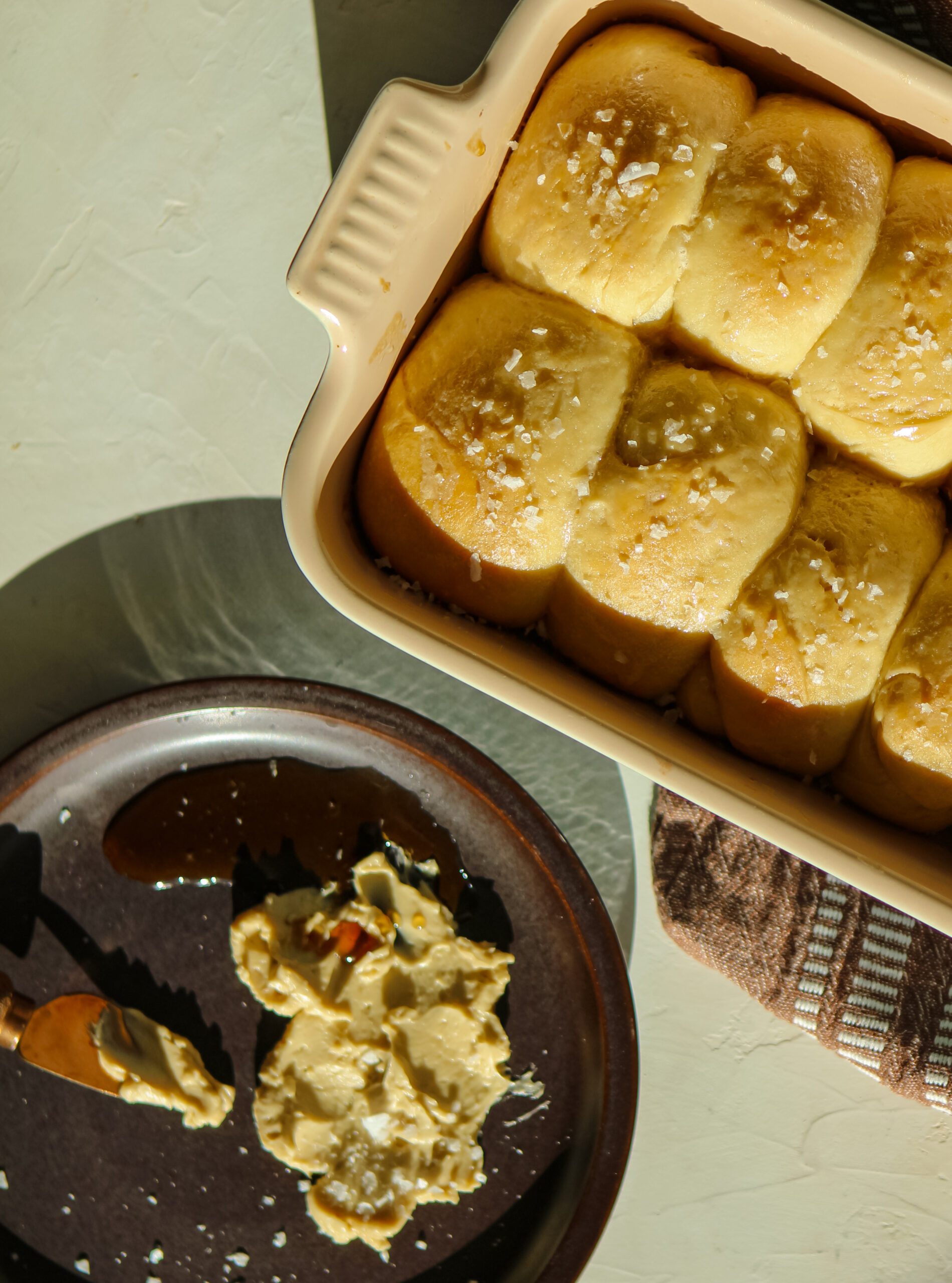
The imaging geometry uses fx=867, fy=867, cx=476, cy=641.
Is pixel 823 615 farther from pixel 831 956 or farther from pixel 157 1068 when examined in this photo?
pixel 157 1068

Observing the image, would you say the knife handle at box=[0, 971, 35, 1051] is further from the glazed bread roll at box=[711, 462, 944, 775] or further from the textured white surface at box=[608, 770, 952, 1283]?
the glazed bread roll at box=[711, 462, 944, 775]

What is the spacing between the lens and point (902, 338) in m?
0.82

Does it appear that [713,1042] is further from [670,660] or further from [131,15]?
[131,15]

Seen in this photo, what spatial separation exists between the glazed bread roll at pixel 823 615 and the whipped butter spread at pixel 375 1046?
0.46m

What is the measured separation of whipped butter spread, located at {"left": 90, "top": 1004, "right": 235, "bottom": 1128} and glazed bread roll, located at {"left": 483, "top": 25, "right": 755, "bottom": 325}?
3.28ft

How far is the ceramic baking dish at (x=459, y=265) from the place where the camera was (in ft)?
2.59

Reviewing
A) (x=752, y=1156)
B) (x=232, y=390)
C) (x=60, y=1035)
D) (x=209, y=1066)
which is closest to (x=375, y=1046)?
(x=209, y=1066)

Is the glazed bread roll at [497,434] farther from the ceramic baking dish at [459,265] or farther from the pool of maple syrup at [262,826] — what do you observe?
the pool of maple syrup at [262,826]

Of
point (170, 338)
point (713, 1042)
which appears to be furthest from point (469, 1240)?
point (170, 338)

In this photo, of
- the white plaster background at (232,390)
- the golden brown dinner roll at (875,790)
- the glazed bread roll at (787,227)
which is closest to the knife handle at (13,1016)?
the white plaster background at (232,390)

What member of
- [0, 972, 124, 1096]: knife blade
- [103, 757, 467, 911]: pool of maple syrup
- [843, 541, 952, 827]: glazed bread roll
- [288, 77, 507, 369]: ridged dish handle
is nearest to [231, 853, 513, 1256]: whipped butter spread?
[103, 757, 467, 911]: pool of maple syrup

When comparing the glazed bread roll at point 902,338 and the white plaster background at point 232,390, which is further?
the white plaster background at point 232,390

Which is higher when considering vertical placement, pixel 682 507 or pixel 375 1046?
pixel 682 507

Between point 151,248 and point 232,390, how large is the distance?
0.21m
